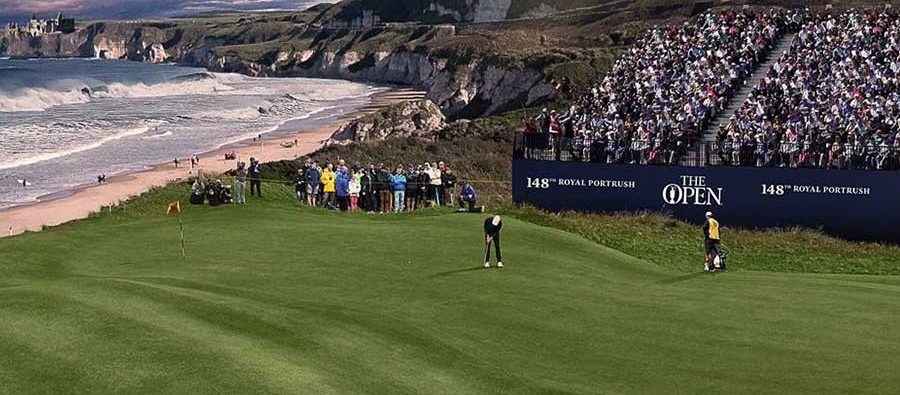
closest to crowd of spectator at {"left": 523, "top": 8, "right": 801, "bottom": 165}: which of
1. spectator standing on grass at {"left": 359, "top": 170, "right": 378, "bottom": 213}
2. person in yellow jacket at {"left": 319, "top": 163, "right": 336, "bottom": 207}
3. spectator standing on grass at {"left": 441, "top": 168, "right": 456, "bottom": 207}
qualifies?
spectator standing on grass at {"left": 441, "top": 168, "right": 456, "bottom": 207}

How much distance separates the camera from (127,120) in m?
106

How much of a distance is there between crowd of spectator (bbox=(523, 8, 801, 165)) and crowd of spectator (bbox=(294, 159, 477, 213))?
301 cm

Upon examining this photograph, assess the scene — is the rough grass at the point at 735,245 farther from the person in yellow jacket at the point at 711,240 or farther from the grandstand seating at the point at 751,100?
the grandstand seating at the point at 751,100

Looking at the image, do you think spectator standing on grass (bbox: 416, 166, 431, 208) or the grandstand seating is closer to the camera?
the grandstand seating

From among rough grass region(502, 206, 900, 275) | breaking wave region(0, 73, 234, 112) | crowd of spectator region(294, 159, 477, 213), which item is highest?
breaking wave region(0, 73, 234, 112)

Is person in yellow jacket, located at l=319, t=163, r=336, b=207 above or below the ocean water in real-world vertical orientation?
below

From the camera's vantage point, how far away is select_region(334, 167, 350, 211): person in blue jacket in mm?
34750

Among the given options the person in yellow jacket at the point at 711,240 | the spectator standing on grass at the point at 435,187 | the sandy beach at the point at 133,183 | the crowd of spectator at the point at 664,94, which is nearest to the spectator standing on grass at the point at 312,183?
the spectator standing on grass at the point at 435,187

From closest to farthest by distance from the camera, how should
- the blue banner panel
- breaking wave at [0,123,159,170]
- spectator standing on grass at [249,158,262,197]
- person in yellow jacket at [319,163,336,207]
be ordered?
the blue banner panel
person in yellow jacket at [319,163,336,207]
spectator standing on grass at [249,158,262,197]
breaking wave at [0,123,159,170]

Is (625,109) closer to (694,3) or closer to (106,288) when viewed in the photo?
(106,288)

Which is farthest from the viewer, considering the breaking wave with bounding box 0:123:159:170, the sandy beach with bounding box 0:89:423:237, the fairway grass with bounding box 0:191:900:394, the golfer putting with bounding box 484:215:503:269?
the breaking wave with bounding box 0:123:159:170

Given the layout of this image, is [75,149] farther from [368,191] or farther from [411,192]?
[411,192]

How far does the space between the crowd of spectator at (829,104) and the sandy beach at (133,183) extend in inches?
812

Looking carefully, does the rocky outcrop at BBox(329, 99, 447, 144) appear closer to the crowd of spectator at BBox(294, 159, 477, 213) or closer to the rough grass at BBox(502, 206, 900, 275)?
the crowd of spectator at BBox(294, 159, 477, 213)
